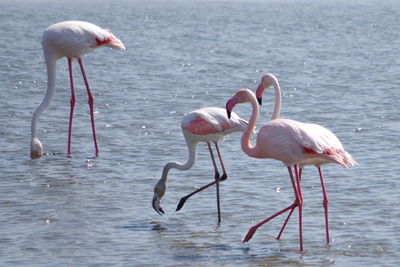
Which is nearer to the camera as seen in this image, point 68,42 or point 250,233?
point 250,233

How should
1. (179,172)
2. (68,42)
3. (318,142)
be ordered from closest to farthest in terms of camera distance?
(318,142), (179,172), (68,42)

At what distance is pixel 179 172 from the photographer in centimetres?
856

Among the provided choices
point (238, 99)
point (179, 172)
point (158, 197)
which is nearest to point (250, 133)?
point (238, 99)

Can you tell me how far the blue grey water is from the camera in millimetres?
6250

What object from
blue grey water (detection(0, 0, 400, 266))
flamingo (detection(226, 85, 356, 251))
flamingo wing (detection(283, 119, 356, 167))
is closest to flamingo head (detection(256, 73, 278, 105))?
flamingo (detection(226, 85, 356, 251))

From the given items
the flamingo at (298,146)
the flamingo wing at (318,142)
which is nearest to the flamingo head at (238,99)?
the flamingo at (298,146)

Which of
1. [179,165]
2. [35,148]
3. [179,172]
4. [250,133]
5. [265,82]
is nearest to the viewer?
[250,133]

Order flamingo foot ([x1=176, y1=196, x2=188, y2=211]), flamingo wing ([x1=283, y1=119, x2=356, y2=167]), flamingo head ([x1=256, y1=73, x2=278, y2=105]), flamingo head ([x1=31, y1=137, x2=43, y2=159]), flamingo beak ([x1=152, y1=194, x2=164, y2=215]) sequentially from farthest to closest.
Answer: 1. flamingo head ([x1=31, y1=137, x2=43, y2=159])
2. flamingo foot ([x1=176, y1=196, x2=188, y2=211])
3. flamingo beak ([x1=152, y1=194, x2=164, y2=215])
4. flamingo head ([x1=256, y1=73, x2=278, y2=105])
5. flamingo wing ([x1=283, y1=119, x2=356, y2=167])

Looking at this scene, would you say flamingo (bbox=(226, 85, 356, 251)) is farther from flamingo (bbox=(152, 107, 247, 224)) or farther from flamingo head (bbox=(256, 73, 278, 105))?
flamingo (bbox=(152, 107, 247, 224))

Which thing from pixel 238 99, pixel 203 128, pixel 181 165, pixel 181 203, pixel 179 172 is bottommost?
pixel 179 172

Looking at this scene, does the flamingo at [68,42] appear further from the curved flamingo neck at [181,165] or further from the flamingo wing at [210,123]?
the flamingo wing at [210,123]

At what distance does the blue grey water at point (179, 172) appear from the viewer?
6.25 m

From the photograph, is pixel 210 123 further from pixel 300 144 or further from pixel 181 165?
pixel 300 144

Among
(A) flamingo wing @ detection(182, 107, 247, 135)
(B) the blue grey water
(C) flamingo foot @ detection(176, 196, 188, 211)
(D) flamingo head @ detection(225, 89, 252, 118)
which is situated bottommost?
(B) the blue grey water
